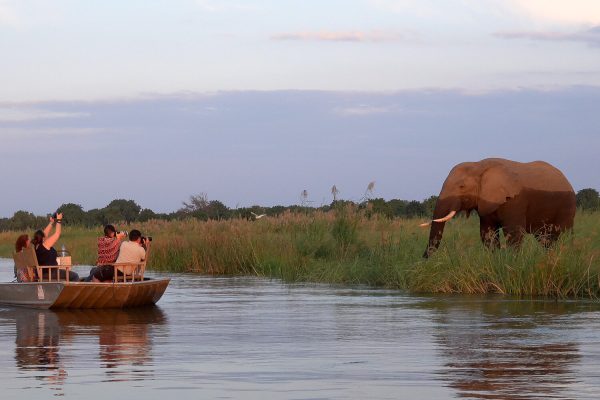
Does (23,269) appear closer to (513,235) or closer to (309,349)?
(309,349)

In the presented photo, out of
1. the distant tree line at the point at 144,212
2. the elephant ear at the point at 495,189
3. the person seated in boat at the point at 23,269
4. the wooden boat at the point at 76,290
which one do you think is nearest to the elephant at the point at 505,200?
the elephant ear at the point at 495,189

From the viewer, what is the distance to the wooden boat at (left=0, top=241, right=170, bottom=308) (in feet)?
74.8

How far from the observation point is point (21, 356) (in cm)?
1549

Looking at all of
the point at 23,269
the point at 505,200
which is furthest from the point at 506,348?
the point at 505,200

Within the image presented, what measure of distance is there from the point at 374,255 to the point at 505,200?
3154 millimetres

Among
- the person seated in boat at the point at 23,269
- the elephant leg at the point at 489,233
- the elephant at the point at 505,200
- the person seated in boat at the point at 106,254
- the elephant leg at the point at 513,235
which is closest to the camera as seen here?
the person seated in boat at the point at 106,254

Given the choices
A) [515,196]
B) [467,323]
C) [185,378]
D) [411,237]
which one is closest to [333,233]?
[411,237]

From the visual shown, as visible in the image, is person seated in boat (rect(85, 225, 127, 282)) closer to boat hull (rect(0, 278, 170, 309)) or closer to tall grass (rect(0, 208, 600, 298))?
boat hull (rect(0, 278, 170, 309))

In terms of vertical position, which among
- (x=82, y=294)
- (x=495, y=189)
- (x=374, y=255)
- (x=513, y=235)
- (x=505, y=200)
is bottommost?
(x=82, y=294)

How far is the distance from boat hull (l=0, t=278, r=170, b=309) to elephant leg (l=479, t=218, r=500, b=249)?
312 inches

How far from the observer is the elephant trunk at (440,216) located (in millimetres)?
29406

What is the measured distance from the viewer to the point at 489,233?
28.6 meters

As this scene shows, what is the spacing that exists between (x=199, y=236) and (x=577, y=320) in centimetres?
2052

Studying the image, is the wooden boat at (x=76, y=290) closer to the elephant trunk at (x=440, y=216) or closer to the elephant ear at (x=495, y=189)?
the elephant trunk at (x=440, y=216)
